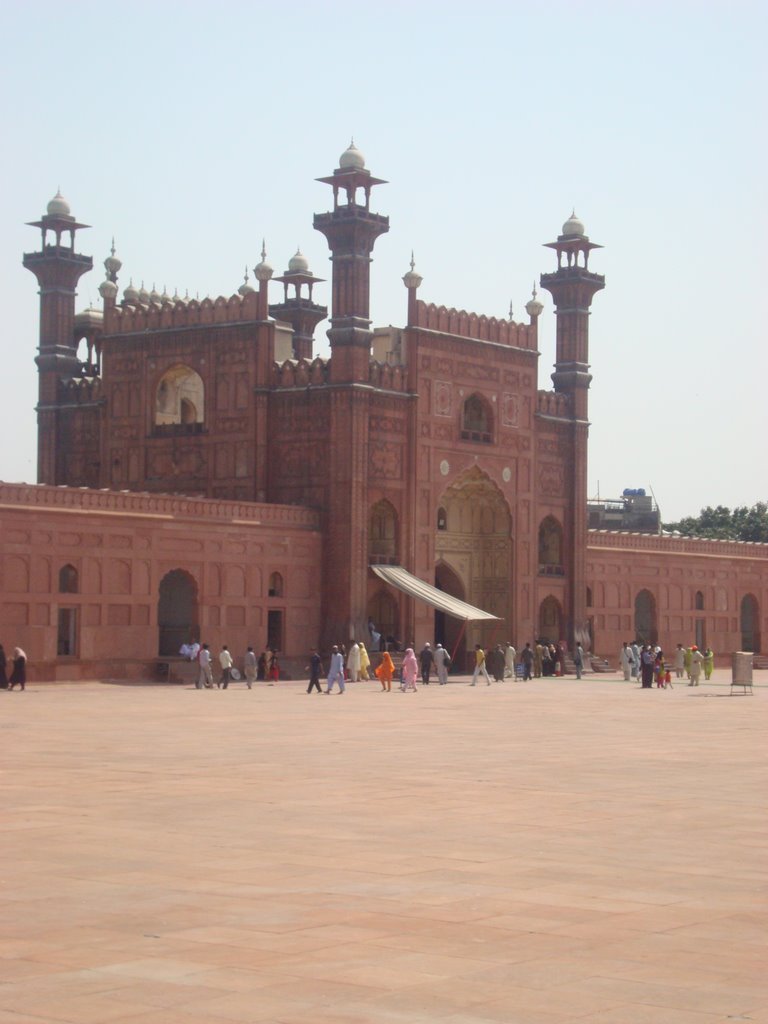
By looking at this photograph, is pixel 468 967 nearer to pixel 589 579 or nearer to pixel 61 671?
pixel 61 671

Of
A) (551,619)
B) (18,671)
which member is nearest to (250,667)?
(18,671)

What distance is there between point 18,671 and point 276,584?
31.7 feet

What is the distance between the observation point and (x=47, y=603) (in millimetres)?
35000

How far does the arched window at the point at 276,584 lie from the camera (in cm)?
4088

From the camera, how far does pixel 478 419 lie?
47.5 m

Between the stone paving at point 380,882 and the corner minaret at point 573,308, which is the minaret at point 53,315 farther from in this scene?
the stone paving at point 380,882

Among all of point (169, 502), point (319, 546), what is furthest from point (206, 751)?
point (319, 546)

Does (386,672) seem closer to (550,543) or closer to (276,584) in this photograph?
(276,584)

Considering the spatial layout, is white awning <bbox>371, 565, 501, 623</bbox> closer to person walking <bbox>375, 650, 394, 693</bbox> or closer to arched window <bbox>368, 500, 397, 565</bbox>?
arched window <bbox>368, 500, 397, 565</bbox>

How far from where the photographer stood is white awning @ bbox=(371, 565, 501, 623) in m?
42.1

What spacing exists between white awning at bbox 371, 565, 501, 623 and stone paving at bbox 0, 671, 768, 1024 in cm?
2128

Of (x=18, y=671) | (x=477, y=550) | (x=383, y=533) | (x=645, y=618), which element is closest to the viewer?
(x=18, y=671)

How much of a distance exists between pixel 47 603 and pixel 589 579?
21576 millimetres

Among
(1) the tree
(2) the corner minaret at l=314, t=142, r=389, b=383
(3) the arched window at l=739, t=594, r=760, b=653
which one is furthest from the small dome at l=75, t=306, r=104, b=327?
(1) the tree
